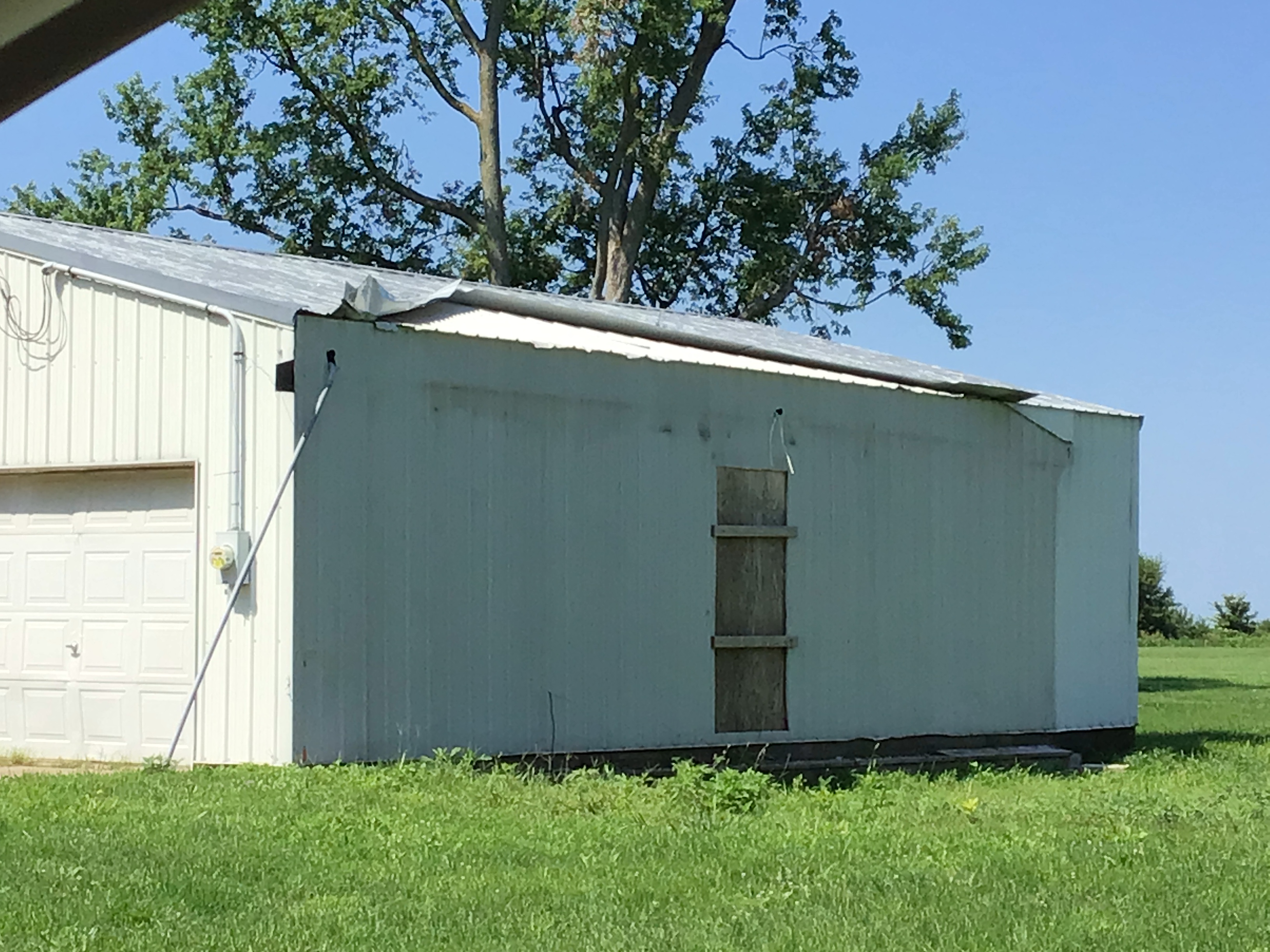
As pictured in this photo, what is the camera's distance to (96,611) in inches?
496

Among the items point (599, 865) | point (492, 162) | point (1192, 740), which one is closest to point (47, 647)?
point (599, 865)

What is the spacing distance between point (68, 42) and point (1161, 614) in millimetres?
62037

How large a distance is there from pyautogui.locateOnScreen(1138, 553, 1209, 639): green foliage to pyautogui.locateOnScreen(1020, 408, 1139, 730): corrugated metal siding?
4328 cm

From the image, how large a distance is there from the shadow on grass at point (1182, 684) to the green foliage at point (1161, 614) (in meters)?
26.3

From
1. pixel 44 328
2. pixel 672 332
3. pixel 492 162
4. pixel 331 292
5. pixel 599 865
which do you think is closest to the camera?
pixel 599 865

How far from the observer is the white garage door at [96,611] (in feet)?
39.4

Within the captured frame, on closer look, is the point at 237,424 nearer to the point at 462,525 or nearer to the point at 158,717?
the point at 462,525

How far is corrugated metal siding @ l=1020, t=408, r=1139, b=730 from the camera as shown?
17.0m

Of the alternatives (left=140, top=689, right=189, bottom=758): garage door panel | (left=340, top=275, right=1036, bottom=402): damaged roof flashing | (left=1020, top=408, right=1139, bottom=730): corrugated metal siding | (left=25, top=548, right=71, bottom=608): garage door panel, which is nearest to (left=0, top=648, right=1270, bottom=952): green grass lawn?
(left=140, top=689, right=189, bottom=758): garage door panel

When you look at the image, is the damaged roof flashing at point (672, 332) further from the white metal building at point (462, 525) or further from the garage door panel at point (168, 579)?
the garage door panel at point (168, 579)

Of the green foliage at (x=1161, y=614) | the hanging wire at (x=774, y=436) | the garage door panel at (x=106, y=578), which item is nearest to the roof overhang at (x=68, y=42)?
the garage door panel at (x=106, y=578)

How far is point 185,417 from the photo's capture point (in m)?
11.8

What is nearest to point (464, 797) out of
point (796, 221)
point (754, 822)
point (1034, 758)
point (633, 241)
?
point (754, 822)

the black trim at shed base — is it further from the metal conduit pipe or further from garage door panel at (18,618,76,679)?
garage door panel at (18,618,76,679)
